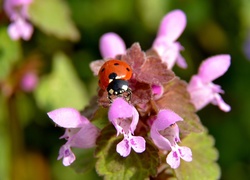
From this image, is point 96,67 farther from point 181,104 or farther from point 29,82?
point 29,82

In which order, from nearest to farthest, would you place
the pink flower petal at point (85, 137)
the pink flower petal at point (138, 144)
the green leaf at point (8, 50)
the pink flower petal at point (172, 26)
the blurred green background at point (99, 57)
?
Result: the pink flower petal at point (138, 144) → the pink flower petal at point (85, 137) → the pink flower petal at point (172, 26) → the green leaf at point (8, 50) → the blurred green background at point (99, 57)

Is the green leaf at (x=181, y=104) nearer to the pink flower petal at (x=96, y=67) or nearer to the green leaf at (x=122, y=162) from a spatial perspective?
the green leaf at (x=122, y=162)

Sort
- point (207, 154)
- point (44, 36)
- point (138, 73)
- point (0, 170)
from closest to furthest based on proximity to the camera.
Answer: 1. point (138, 73)
2. point (207, 154)
3. point (0, 170)
4. point (44, 36)

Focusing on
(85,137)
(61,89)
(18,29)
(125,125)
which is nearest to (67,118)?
(85,137)

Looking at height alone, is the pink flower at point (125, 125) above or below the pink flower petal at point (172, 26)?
below

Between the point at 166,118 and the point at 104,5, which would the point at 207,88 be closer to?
the point at 166,118

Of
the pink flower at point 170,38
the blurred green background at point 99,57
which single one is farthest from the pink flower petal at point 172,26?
the blurred green background at point 99,57

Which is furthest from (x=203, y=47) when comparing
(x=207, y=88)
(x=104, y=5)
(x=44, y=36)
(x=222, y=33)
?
(x=207, y=88)

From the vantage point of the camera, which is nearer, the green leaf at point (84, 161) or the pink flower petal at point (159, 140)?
the pink flower petal at point (159, 140)
